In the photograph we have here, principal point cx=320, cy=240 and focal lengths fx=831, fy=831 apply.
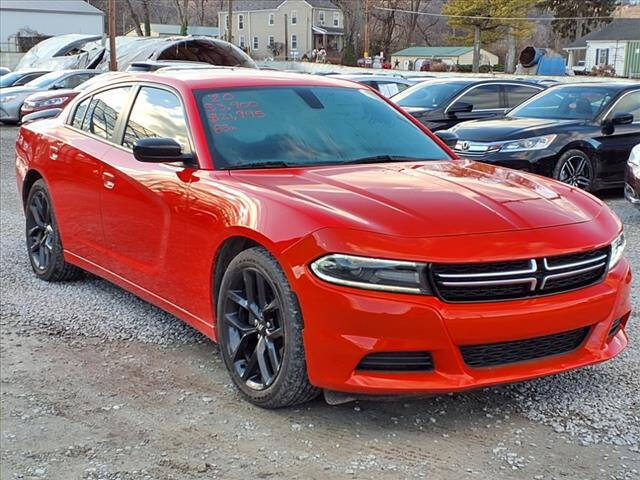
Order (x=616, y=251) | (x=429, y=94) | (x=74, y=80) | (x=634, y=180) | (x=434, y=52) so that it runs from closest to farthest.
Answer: (x=616, y=251)
(x=634, y=180)
(x=429, y=94)
(x=74, y=80)
(x=434, y=52)

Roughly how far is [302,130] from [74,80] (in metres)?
19.2

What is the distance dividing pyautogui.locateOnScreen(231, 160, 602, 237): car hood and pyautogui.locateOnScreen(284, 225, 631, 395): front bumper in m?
0.31

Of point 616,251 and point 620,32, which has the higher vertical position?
point 620,32

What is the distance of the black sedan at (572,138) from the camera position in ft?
31.8

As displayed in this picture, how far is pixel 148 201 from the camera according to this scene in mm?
4605

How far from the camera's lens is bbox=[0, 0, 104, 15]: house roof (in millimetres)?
70625

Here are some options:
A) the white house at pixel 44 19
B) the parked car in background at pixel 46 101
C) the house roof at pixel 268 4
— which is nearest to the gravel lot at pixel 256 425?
the parked car in background at pixel 46 101

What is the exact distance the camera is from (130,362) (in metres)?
4.46

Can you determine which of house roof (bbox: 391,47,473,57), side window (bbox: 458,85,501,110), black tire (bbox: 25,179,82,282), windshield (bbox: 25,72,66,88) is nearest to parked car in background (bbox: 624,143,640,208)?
side window (bbox: 458,85,501,110)

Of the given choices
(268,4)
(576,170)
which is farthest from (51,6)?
(576,170)

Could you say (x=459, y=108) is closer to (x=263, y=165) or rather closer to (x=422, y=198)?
(x=263, y=165)

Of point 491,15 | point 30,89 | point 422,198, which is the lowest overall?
point 30,89

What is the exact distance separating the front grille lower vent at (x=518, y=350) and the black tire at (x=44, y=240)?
3.50m

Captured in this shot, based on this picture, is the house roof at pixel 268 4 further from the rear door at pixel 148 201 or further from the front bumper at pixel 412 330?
the front bumper at pixel 412 330
